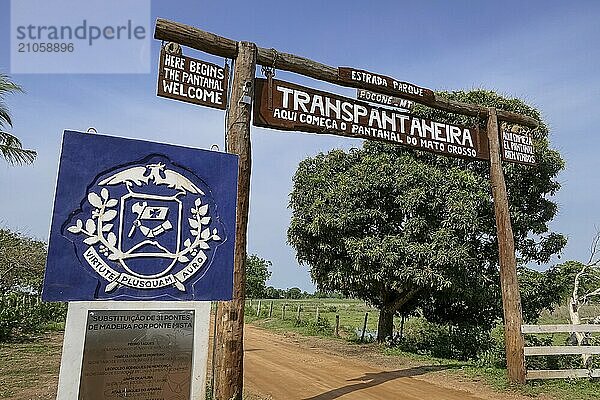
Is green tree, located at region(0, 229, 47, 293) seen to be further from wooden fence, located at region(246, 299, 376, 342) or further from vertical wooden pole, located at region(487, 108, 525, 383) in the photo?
vertical wooden pole, located at region(487, 108, 525, 383)

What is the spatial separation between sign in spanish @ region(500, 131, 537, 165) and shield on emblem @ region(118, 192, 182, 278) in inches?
283

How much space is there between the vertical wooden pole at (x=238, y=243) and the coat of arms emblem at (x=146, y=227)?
156 centimetres

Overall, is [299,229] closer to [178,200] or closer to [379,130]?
[379,130]

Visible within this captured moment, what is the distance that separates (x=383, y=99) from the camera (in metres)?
7.88

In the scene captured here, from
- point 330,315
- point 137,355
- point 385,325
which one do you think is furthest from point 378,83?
point 330,315

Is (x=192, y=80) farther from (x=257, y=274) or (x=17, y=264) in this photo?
(x=257, y=274)

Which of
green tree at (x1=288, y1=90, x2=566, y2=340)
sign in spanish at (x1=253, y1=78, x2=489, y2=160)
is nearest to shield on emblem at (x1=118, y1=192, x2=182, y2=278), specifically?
sign in spanish at (x1=253, y1=78, x2=489, y2=160)

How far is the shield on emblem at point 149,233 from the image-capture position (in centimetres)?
387

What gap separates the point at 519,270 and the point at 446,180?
10.1 ft

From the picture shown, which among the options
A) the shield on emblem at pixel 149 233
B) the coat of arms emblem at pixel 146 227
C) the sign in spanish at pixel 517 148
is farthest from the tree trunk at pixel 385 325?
the shield on emblem at pixel 149 233

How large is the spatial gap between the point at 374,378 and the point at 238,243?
441 cm

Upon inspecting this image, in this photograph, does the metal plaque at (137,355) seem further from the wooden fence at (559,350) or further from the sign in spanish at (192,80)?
the wooden fence at (559,350)

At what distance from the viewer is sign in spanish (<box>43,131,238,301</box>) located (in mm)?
3719

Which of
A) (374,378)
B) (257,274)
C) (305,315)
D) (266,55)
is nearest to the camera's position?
(266,55)
